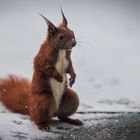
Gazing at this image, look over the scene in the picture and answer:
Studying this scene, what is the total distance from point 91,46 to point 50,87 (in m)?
3.98

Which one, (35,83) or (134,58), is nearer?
(35,83)

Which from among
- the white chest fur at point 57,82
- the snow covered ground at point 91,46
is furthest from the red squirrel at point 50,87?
the snow covered ground at point 91,46

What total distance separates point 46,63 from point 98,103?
5.64 ft

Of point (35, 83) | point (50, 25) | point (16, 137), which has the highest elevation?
point (50, 25)

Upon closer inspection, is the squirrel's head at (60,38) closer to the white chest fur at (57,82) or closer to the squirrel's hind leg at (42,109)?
the white chest fur at (57,82)

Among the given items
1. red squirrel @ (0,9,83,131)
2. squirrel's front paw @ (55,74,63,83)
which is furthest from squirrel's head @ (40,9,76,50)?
squirrel's front paw @ (55,74,63,83)

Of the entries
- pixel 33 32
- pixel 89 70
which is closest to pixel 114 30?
pixel 33 32

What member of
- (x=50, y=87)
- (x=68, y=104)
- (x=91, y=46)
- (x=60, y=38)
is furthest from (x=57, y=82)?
(x=91, y=46)

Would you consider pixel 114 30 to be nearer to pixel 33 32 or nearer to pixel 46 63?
pixel 33 32

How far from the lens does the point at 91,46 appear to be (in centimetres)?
980

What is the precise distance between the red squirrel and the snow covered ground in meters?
0.12

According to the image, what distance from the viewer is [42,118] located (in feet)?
19.2

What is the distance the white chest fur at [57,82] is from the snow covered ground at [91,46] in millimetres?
323

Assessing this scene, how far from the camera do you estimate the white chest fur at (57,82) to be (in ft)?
19.0
